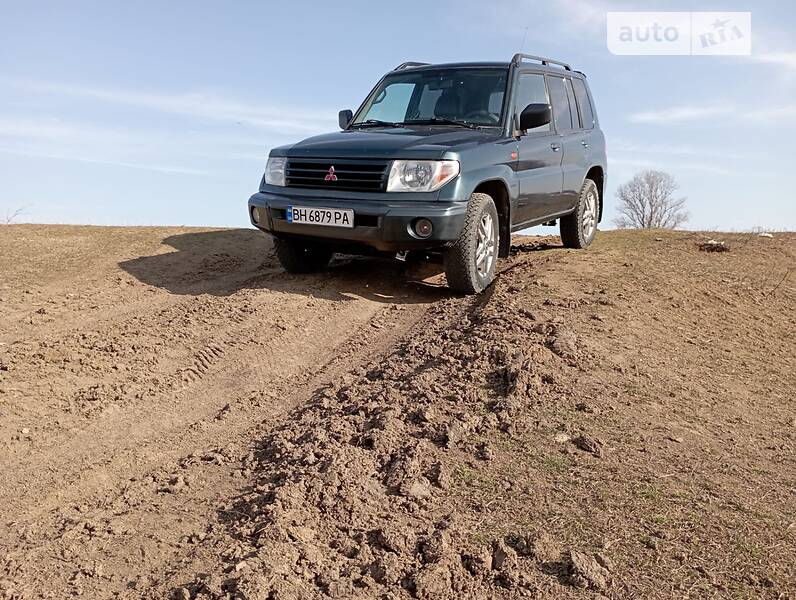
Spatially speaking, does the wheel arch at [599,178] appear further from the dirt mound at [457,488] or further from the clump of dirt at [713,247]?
the dirt mound at [457,488]

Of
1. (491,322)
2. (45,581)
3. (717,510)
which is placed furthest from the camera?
(491,322)

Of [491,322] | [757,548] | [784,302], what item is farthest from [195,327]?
[784,302]

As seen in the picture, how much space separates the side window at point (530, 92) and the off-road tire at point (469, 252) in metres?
1.29

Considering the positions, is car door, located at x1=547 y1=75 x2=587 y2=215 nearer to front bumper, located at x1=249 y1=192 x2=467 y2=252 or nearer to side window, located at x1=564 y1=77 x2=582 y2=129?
side window, located at x1=564 y1=77 x2=582 y2=129

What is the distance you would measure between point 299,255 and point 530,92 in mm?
2963

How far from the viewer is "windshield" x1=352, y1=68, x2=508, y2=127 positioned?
24.3ft

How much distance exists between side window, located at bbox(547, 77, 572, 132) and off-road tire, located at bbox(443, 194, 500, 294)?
7.26 feet

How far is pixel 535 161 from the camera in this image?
7.71m

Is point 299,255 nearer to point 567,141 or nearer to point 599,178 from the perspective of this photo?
point 567,141

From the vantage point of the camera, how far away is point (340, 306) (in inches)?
270

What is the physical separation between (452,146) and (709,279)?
124 inches

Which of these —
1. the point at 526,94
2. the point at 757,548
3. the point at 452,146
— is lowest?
the point at 757,548

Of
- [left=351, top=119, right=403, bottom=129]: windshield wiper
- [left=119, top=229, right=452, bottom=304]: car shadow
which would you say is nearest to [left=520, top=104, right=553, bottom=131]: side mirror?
[left=351, top=119, right=403, bottom=129]: windshield wiper

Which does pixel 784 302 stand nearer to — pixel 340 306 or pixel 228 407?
pixel 340 306
